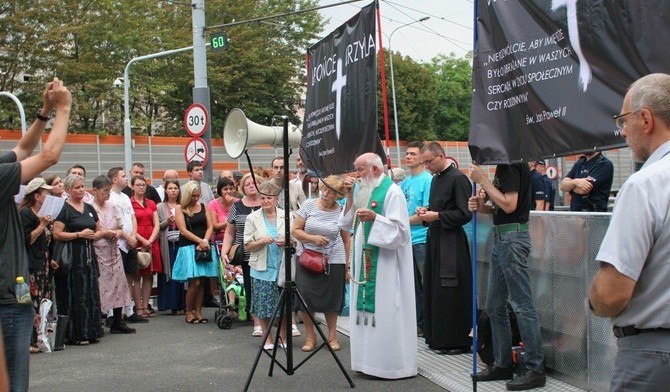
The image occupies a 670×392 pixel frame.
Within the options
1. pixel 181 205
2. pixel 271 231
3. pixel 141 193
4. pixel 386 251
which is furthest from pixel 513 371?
pixel 141 193

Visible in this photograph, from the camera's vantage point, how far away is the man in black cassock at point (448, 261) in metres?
8.12

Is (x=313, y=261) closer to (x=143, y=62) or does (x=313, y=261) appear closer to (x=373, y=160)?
(x=373, y=160)

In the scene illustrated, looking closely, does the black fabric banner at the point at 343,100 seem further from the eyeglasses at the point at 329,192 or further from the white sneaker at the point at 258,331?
the white sneaker at the point at 258,331

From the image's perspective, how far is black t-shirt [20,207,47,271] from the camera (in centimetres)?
843

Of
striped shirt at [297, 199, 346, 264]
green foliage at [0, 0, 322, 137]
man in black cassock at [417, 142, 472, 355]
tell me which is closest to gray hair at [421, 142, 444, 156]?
man in black cassock at [417, 142, 472, 355]

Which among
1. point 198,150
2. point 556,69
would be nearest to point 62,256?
point 198,150

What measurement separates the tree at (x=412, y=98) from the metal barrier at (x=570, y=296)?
4755cm

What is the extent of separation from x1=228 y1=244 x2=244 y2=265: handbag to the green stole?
2.89 meters

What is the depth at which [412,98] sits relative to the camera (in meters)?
56.0

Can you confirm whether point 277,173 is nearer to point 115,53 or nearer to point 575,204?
point 575,204

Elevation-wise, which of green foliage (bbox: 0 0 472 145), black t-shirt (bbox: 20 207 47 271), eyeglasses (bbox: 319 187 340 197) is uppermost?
green foliage (bbox: 0 0 472 145)

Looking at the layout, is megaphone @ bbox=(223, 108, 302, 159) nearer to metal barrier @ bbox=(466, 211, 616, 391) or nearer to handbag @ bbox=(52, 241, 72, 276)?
handbag @ bbox=(52, 241, 72, 276)

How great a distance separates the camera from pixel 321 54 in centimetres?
858

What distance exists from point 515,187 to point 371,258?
5.50ft
